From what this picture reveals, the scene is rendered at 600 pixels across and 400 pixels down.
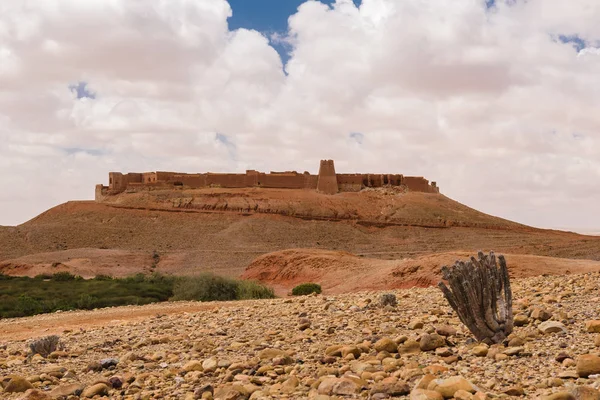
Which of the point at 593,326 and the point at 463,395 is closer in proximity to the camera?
the point at 463,395

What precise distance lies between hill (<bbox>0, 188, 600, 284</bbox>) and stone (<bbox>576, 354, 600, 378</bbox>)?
39465 mm

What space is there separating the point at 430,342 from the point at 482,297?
3.01ft

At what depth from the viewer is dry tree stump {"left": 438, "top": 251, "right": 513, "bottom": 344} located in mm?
6941

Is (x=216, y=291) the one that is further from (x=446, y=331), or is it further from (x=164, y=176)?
(x=164, y=176)

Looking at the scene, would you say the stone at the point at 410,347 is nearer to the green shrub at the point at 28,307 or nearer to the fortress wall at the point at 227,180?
the green shrub at the point at 28,307

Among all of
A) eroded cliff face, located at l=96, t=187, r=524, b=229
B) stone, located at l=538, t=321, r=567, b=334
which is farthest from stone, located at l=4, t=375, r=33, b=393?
eroded cliff face, located at l=96, t=187, r=524, b=229

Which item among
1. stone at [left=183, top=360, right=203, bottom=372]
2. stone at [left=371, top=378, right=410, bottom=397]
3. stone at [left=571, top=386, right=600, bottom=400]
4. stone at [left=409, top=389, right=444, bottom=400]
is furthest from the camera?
stone at [left=183, top=360, right=203, bottom=372]

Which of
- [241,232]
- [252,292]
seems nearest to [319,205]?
[241,232]

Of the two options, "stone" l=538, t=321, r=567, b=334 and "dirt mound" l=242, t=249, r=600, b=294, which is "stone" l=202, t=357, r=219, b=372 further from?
"dirt mound" l=242, t=249, r=600, b=294

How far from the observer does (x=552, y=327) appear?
666 cm

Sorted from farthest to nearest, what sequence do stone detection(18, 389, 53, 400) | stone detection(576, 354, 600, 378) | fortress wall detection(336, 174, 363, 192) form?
fortress wall detection(336, 174, 363, 192) → stone detection(18, 389, 53, 400) → stone detection(576, 354, 600, 378)

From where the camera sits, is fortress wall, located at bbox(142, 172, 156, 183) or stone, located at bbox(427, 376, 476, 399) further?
fortress wall, located at bbox(142, 172, 156, 183)

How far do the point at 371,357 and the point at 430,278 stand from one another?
18397mm

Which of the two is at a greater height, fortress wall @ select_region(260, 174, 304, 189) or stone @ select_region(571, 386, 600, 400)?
fortress wall @ select_region(260, 174, 304, 189)
